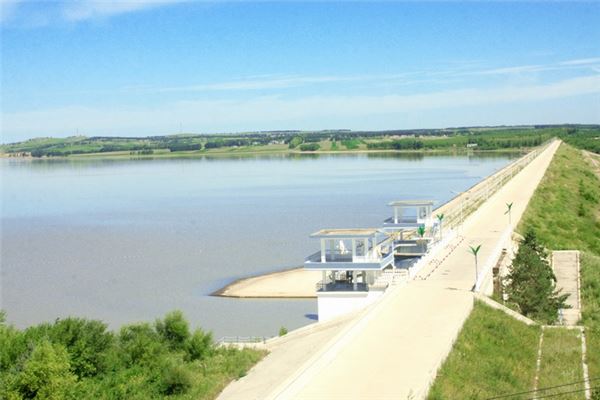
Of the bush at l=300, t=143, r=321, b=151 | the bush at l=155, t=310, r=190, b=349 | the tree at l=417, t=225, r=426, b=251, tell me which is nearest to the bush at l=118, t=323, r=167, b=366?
the bush at l=155, t=310, r=190, b=349

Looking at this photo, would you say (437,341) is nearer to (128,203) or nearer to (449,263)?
(449,263)

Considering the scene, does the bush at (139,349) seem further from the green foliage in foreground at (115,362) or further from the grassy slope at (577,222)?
the grassy slope at (577,222)

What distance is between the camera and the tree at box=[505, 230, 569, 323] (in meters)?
20.9

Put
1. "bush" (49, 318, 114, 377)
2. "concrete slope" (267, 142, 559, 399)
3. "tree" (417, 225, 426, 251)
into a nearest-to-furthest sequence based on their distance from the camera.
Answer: "concrete slope" (267, 142, 559, 399) → "bush" (49, 318, 114, 377) → "tree" (417, 225, 426, 251)

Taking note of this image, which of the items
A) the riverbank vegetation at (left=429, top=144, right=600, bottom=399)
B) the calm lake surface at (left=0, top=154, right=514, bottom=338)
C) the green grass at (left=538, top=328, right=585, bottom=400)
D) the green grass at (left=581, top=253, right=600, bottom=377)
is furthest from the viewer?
the calm lake surface at (left=0, top=154, right=514, bottom=338)

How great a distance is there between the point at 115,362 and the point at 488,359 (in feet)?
25.2

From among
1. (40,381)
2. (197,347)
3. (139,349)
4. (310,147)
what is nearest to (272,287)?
(197,347)

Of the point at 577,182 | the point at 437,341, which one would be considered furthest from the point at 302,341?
the point at 577,182

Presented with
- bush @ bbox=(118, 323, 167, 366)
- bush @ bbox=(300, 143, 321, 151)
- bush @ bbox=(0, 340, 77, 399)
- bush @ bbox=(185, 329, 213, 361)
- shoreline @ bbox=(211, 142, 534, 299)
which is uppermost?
bush @ bbox=(0, 340, 77, 399)

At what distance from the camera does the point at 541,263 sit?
72.1 ft

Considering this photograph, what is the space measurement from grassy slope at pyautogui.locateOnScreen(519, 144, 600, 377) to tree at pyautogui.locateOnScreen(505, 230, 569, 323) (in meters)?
1.02

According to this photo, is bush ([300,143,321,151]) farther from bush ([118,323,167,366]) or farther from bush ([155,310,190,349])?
bush ([118,323,167,366])

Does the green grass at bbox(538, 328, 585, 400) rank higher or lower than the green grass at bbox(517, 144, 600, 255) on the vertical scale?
higher

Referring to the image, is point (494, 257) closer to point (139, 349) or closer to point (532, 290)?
point (532, 290)
